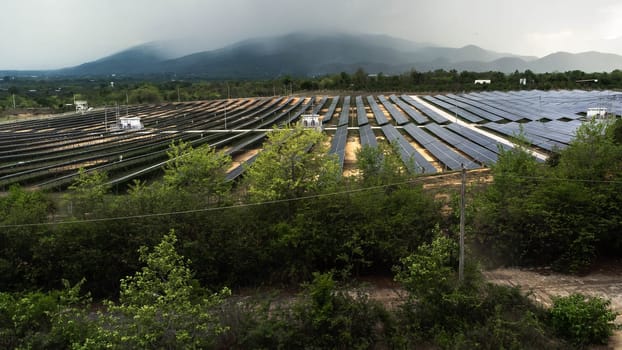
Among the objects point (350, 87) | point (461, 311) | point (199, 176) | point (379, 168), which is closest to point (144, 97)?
point (350, 87)

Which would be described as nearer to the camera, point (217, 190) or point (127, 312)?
point (127, 312)

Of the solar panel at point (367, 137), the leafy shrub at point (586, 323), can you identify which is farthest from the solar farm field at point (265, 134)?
the leafy shrub at point (586, 323)

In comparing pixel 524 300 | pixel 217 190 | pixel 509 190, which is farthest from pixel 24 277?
pixel 509 190

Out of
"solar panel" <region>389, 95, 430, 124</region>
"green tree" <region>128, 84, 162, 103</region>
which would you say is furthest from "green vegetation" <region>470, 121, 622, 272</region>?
"green tree" <region>128, 84, 162, 103</region>

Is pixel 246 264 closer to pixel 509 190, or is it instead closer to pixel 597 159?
pixel 509 190

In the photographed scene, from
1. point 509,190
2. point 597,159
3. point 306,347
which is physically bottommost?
point 306,347

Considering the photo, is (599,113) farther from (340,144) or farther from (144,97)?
(144,97)
